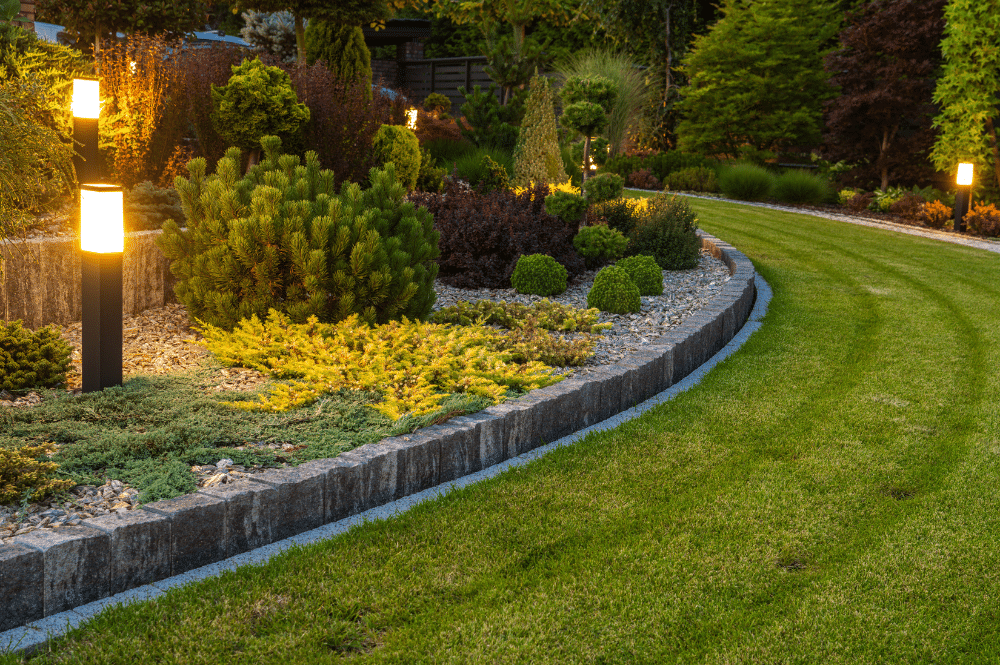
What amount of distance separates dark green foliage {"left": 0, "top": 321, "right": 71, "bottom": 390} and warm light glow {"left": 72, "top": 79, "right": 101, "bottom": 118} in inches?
44.5

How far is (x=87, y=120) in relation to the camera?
437 centimetres

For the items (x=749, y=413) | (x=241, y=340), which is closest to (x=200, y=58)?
(x=241, y=340)

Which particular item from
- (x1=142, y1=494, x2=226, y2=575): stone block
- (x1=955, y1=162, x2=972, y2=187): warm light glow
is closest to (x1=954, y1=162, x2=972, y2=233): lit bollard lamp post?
(x1=955, y1=162, x2=972, y2=187): warm light glow

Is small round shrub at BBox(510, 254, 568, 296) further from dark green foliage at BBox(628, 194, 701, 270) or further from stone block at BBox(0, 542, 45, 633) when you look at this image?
stone block at BBox(0, 542, 45, 633)

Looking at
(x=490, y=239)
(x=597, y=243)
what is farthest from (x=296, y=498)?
(x=597, y=243)

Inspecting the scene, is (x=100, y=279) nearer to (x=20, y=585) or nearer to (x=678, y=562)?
(x=20, y=585)

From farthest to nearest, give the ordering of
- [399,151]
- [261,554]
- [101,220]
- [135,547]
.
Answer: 1. [399,151]
2. [101,220]
3. [261,554]
4. [135,547]

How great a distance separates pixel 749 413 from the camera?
4910mm

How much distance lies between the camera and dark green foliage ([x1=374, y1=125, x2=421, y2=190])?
982 centimetres

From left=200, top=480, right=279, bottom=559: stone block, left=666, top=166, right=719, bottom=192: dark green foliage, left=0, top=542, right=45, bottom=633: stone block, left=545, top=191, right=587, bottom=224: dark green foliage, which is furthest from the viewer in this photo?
left=666, top=166, right=719, bottom=192: dark green foliage

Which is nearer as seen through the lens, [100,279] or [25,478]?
[25,478]

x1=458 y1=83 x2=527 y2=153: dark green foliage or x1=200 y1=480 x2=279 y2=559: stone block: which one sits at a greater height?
x1=458 y1=83 x2=527 y2=153: dark green foliage

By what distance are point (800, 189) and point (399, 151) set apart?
10.3 metres

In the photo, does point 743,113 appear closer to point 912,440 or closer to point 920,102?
point 920,102
